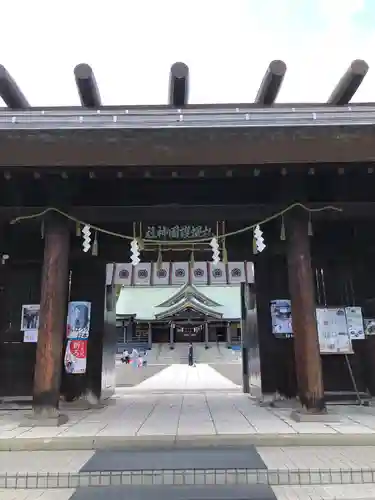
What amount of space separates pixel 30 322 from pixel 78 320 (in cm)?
103

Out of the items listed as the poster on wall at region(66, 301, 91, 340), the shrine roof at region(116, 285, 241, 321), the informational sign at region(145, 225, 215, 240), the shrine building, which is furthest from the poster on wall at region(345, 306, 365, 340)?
the shrine roof at region(116, 285, 241, 321)

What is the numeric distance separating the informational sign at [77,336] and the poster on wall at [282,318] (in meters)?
3.97

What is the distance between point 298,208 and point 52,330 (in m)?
4.54

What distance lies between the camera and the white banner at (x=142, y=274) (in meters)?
9.95

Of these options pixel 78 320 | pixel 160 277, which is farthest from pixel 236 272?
pixel 78 320

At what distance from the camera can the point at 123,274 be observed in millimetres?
9586

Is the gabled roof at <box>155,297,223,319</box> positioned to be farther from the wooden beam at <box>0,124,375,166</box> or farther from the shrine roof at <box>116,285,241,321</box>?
the wooden beam at <box>0,124,375,166</box>

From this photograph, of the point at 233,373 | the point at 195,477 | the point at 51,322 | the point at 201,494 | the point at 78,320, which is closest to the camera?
the point at 201,494

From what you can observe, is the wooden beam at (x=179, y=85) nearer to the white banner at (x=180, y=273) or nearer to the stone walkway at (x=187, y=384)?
the white banner at (x=180, y=273)

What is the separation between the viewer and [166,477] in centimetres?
392

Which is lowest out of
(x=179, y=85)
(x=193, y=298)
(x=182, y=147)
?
(x=182, y=147)

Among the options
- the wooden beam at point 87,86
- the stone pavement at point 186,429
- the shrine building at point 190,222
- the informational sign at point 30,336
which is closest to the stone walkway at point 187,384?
the shrine building at point 190,222

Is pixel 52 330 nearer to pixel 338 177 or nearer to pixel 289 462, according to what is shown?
pixel 289 462

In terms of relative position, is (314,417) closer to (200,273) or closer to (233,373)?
(200,273)
